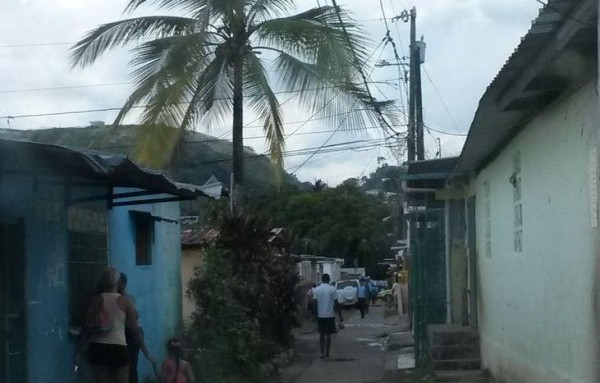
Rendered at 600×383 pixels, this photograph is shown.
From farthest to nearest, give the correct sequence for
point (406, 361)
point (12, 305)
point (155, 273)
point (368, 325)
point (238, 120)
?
point (368, 325) → point (406, 361) → point (238, 120) → point (155, 273) → point (12, 305)

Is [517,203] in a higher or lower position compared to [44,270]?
higher

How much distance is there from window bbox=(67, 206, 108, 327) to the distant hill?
3.04 ft

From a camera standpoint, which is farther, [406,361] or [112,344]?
[406,361]

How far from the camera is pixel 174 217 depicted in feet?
55.5

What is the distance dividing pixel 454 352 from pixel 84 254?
7.35m

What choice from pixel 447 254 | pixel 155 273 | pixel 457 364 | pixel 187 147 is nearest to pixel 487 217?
pixel 457 364

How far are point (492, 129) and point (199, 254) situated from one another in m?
10.3

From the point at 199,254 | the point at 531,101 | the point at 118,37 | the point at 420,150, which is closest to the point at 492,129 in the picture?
the point at 531,101

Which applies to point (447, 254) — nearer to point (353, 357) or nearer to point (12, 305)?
point (353, 357)

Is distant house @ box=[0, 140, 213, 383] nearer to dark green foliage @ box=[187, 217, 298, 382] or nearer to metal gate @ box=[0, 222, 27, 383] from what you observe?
metal gate @ box=[0, 222, 27, 383]

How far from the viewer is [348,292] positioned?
157 feet

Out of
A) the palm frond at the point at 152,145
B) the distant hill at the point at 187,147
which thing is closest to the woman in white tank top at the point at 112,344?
the distant hill at the point at 187,147

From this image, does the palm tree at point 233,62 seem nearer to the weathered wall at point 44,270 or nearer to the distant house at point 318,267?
the weathered wall at point 44,270

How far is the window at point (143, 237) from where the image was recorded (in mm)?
Answer: 14789
